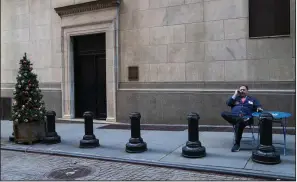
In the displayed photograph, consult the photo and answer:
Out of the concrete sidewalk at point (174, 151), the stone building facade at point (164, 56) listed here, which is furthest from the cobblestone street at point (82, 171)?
the stone building facade at point (164, 56)

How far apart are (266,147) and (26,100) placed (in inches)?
238

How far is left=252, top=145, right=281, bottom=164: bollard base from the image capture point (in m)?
6.00

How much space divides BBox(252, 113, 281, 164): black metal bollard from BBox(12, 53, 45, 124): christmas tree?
222 inches

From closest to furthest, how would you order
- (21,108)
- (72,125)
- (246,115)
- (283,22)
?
(246,115) → (21,108) → (283,22) → (72,125)

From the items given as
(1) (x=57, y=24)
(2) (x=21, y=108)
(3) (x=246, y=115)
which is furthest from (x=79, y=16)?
(3) (x=246, y=115)

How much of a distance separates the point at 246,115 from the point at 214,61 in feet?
11.4

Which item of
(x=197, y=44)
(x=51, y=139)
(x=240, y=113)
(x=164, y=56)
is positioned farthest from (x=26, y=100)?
(x=240, y=113)

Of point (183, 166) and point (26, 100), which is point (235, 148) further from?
point (26, 100)

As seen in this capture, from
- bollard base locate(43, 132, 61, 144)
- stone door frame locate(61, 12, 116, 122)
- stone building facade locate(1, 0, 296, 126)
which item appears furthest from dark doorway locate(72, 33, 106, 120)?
bollard base locate(43, 132, 61, 144)

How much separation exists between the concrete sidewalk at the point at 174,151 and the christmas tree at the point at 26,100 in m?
0.75

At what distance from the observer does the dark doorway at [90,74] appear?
Answer: 12648 millimetres

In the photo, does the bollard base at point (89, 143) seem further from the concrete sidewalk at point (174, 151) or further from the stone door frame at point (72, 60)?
the stone door frame at point (72, 60)

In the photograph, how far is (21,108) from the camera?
8.61m

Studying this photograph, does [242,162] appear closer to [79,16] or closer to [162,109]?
[162,109]
